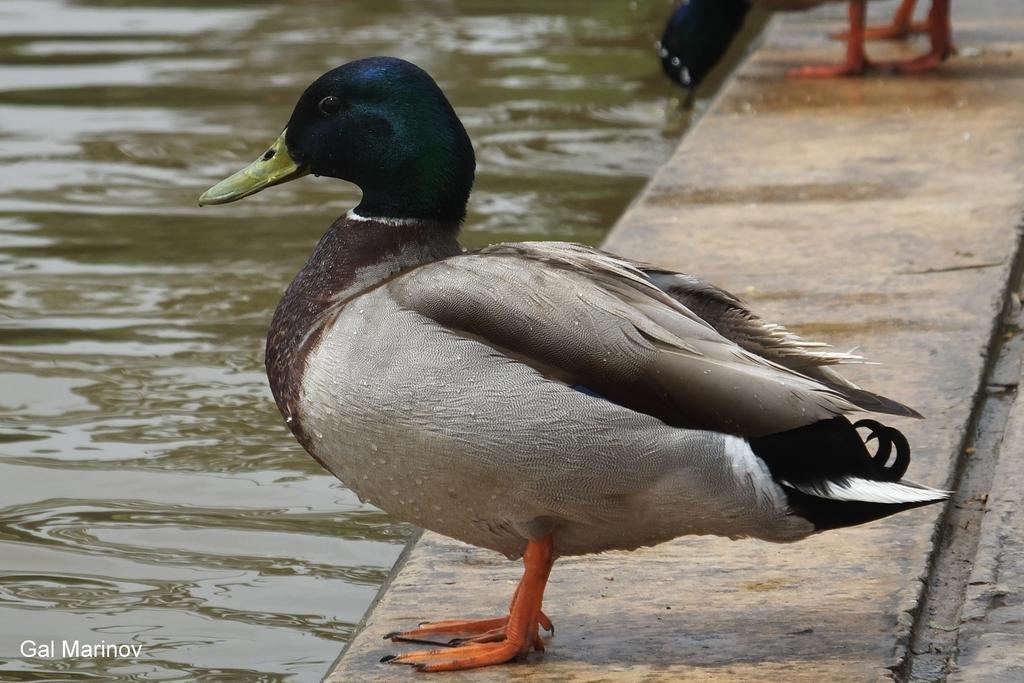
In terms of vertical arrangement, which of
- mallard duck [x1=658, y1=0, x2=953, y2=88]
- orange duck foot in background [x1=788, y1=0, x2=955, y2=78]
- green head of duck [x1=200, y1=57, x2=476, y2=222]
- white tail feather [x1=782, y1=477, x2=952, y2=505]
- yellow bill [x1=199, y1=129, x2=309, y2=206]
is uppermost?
green head of duck [x1=200, y1=57, x2=476, y2=222]

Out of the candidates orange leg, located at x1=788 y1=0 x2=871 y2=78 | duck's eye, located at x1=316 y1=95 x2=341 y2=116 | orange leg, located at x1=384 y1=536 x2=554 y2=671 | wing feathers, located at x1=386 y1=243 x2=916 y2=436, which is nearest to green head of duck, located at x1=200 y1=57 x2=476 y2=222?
duck's eye, located at x1=316 y1=95 x2=341 y2=116

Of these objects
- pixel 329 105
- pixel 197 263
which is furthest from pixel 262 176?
pixel 197 263

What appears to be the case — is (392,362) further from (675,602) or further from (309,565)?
(309,565)

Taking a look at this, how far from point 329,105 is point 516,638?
1.03 metres

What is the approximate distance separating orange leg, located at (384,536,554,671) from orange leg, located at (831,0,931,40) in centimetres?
612

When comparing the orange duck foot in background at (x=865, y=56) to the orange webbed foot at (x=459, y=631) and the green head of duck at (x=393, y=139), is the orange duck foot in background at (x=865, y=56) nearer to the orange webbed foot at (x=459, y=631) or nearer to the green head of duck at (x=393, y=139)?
the green head of duck at (x=393, y=139)

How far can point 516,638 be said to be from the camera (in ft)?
10.5

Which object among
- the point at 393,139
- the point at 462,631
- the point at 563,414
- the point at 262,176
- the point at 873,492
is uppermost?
the point at 393,139

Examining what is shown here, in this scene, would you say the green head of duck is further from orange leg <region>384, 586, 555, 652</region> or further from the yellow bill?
orange leg <region>384, 586, 555, 652</region>

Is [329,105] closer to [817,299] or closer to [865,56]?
[817,299]

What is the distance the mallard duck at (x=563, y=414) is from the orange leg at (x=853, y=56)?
503cm

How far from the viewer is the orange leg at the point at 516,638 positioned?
3.17 metres

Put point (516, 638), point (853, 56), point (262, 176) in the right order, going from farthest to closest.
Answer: point (853, 56) → point (262, 176) → point (516, 638)

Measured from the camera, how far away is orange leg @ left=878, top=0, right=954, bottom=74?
8.04 m
